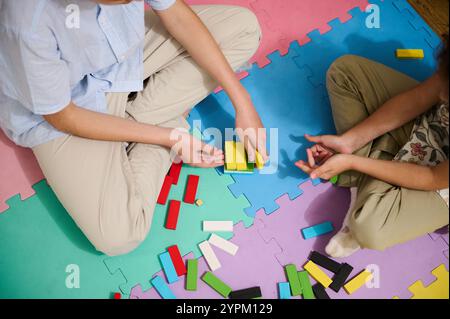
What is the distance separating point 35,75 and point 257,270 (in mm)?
729

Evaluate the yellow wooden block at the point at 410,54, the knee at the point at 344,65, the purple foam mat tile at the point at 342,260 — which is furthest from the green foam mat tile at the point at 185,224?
the yellow wooden block at the point at 410,54

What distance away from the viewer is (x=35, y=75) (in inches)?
33.2

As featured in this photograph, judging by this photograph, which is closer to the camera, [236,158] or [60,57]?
[60,57]

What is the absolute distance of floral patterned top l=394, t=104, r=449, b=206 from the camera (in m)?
1.04

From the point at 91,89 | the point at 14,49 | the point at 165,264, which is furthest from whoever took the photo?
the point at 165,264

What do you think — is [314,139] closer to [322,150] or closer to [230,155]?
[322,150]

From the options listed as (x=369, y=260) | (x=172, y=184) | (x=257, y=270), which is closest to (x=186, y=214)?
(x=172, y=184)

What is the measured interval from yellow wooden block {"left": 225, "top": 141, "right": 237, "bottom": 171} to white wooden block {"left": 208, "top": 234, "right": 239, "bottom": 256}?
0.65ft

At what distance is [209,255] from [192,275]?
7 centimetres

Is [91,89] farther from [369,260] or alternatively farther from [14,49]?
[369,260]

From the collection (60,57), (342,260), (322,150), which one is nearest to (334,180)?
(322,150)

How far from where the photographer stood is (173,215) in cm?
117

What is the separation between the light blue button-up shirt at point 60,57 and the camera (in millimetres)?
805

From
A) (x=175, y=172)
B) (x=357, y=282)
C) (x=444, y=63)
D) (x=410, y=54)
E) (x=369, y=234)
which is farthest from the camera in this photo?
(x=410, y=54)
